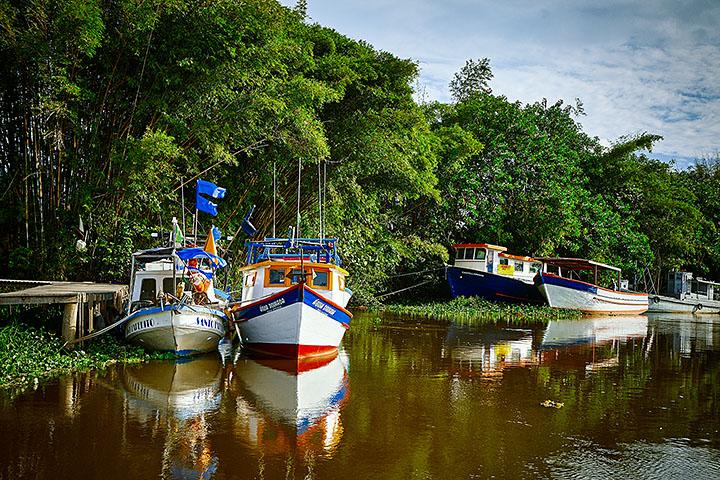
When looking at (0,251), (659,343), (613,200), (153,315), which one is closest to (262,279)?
(153,315)

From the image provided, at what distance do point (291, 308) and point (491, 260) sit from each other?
16.9 meters

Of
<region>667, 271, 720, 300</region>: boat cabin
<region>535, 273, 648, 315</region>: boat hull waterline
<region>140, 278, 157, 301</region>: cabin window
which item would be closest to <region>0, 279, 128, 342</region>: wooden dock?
<region>140, 278, 157, 301</region>: cabin window

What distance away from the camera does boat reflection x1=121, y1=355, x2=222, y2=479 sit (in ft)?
20.7

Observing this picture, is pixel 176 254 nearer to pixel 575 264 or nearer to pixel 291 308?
pixel 291 308

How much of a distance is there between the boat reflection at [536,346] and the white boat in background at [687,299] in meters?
11.3

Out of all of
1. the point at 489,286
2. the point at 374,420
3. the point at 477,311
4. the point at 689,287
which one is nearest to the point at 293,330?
the point at 374,420

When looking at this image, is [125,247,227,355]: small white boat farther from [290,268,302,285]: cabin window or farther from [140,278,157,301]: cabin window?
[290,268,302,285]: cabin window

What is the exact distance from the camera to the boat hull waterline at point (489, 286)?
2686 cm

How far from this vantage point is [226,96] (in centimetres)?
1577

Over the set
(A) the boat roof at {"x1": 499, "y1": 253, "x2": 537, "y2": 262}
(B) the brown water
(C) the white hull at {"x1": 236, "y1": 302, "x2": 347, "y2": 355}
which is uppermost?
(A) the boat roof at {"x1": 499, "y1": 253, "x2": 537, "y2": 262}

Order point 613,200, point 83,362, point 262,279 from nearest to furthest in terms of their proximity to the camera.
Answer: point 83,362 < point 262,279 < point 613,200

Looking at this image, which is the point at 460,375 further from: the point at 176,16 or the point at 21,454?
the point at 176,16

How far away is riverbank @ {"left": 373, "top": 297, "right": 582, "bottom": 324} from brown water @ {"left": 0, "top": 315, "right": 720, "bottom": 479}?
9158mm

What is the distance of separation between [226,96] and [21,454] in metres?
11.1
